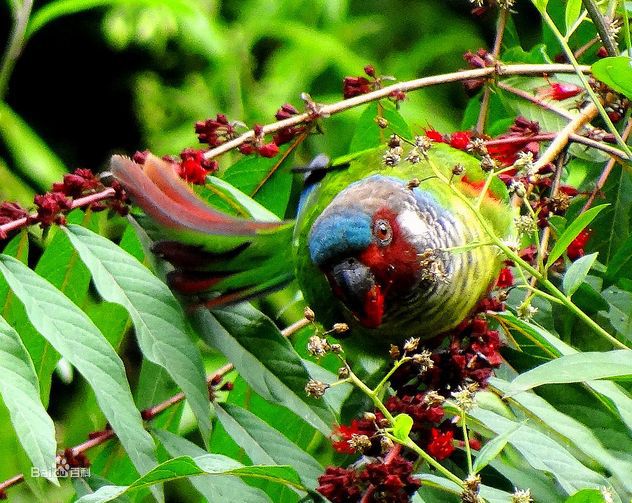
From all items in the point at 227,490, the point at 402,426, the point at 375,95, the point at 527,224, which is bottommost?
the point at 227,490

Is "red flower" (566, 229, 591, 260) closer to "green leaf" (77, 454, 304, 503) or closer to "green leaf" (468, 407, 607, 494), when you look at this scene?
"green leaf" (468, 407, 607, 494)

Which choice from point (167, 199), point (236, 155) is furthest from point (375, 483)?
point (236, 155)

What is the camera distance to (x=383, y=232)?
119 centimetres

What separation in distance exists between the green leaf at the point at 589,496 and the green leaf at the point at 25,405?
424 mm

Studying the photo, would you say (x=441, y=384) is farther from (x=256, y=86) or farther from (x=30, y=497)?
(x=256, y=86)

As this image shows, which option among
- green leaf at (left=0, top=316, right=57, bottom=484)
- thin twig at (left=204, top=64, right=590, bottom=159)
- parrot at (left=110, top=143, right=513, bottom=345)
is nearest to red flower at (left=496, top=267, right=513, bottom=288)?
parrot at (left=110, top=143, right=513, bottom=345)

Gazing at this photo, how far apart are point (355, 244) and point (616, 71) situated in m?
0.43

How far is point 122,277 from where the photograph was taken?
3.13 feet

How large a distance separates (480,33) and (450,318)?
280cm

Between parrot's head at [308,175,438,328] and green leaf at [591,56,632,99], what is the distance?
1.31 feet

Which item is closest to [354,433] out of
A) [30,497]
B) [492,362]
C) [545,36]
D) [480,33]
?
[492,362]

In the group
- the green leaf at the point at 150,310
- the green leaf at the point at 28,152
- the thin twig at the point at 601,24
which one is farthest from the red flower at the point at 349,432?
the green leaf at the point at 28,152

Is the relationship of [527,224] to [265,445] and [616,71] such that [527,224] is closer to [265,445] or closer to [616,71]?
[616,71]

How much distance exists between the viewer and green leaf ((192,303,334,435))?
3.15 feet
